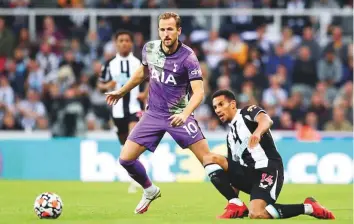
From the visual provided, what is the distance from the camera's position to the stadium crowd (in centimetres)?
2197

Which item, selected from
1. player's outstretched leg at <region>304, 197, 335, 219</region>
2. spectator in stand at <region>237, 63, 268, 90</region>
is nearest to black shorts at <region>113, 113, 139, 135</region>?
player's outstretched leg at <region>304, 197, 335, 219</region>

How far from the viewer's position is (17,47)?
931 inches

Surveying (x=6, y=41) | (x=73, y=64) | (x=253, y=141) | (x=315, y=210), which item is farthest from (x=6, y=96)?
(x=253, y=141)

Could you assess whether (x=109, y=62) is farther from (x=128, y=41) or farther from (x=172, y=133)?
(x=172, y=133)

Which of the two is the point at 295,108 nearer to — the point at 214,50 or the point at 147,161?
the point at 214,50

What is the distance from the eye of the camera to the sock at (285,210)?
35.5ft

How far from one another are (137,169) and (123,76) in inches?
150

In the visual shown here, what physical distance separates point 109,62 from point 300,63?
308 inches

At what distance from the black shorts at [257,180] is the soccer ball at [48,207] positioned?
6.40ft

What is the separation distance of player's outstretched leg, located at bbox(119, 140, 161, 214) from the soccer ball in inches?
43.5

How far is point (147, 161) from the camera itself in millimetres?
19406

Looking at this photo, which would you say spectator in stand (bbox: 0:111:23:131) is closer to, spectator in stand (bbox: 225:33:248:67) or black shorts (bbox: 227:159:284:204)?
spectator in stand (bbox: 225:33:248:67)

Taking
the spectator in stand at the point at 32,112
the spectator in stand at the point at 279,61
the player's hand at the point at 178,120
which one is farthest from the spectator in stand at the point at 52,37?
the player's hand at the point at 178,120

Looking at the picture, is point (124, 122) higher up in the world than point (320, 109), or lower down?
higher up
